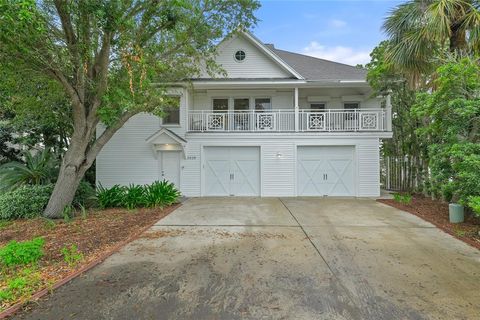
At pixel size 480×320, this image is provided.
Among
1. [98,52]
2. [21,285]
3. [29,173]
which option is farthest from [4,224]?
[98,52]

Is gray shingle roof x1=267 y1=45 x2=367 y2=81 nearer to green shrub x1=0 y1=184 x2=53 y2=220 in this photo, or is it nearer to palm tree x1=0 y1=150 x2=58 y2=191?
palm tree x1=0 y1=150 x2=58 y2=191

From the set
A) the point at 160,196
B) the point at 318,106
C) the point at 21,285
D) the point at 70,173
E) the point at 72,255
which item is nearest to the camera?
the point at 21,285

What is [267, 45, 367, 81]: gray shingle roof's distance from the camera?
44.5 feet

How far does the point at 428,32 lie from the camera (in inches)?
314

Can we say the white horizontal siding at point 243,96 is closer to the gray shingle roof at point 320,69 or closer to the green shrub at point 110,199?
the gray shingle roof at point 320,69

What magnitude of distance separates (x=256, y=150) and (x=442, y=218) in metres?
7.59

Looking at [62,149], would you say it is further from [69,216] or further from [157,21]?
[157,21]

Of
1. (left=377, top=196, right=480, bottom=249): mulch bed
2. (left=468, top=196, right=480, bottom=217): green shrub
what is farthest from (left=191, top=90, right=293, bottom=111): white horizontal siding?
(left=468, top=196, right=480, bottom=217): green shrub

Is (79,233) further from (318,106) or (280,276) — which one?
(318,106)

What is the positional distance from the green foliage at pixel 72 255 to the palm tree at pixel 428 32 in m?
10.6

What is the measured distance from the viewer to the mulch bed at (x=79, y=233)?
441 centimetres

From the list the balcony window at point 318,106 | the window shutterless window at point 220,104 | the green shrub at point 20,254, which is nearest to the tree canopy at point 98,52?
the green shrub at point 20,254

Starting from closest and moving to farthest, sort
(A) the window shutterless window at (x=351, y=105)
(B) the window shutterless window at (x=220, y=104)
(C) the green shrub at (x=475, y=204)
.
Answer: (C) the green shrub at (x=475, y=204), (B) the window shutterless window at (x=220, y=104), (A) the window shutterless window at (x=351, y=105)

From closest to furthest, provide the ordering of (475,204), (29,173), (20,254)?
(20,254) < (475,204) < (29,173)
